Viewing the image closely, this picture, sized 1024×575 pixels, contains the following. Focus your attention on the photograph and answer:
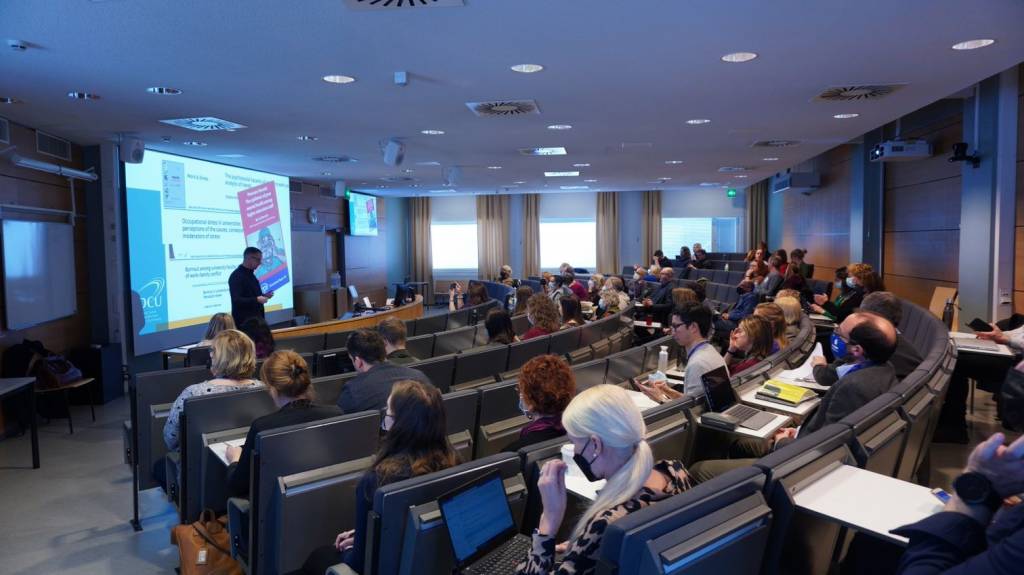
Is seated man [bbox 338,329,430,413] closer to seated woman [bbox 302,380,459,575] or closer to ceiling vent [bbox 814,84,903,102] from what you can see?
seated woman [bbox 302,380,459,575]

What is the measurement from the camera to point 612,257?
17922 millimetres

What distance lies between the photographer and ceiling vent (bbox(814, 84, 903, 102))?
515 cm

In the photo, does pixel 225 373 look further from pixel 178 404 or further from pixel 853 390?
pixel 853 390

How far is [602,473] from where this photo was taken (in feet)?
5.41

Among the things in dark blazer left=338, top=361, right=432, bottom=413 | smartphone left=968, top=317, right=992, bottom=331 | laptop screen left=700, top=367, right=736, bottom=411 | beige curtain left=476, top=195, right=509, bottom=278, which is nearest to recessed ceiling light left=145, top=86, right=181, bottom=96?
dark blazer left=338, top=361, right=432, bottom=413

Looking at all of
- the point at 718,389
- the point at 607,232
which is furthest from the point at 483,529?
the point at 607,232

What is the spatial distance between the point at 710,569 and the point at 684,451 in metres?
1.31

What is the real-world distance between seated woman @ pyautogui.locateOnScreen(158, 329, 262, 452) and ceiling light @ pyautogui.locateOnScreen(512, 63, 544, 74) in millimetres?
2546

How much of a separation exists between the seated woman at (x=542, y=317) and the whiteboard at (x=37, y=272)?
4732mm

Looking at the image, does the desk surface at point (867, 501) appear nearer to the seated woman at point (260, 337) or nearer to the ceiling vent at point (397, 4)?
the ceiling vent at point (397, 4)

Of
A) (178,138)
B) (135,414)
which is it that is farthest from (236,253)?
(135,414)

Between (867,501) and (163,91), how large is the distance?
535 cm

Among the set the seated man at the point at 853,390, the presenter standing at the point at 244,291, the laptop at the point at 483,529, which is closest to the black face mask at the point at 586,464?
the laptop at the point at 483,529

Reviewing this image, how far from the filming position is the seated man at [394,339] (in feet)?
13.4
